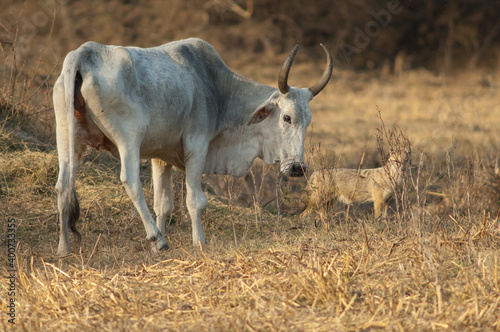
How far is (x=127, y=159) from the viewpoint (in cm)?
481

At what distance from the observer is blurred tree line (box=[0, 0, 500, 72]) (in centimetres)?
1941

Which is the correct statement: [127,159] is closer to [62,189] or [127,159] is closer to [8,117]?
[62,189]

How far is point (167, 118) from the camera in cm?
508

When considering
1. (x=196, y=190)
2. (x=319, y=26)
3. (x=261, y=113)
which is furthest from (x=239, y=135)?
(x=319, y=26)

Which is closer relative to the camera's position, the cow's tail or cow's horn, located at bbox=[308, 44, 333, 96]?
the cow's tail

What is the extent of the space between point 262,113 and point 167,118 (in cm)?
98

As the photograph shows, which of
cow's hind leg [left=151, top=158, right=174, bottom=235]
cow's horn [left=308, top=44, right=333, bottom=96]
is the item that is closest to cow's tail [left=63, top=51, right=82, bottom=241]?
cow's hind leg [left=151, top=158, right=174, bottom=235]

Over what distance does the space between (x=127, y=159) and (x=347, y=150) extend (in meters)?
7.37

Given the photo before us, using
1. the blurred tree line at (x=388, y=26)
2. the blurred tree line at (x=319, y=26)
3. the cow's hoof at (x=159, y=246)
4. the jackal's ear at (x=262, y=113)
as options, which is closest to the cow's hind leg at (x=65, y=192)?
the cow's hoof at (x=159, y=246)

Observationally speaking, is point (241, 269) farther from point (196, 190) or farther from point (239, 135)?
point (239, 135)

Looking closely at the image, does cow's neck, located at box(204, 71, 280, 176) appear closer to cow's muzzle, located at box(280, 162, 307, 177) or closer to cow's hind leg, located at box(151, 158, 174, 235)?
cow's muzzle, located at box(280, 162, 307, 177)

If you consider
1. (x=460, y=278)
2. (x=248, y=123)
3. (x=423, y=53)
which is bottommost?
(x=460, y=278)

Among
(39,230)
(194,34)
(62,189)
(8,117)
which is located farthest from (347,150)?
(194,34)

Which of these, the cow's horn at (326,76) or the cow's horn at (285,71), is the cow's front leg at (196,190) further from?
the cow's horn at (326,76)
